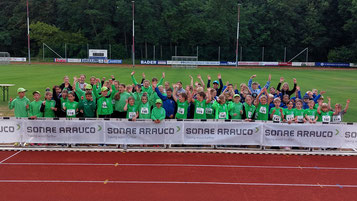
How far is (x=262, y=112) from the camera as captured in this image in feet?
31.8

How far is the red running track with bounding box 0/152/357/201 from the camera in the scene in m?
6.57

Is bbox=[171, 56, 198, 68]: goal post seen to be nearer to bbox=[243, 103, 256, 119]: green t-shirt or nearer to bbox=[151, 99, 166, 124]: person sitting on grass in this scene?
bbox=[243, 103, 256, 119]: green t-shirt

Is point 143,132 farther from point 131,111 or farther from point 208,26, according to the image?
point 208,26

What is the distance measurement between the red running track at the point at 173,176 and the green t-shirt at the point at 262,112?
1.38m

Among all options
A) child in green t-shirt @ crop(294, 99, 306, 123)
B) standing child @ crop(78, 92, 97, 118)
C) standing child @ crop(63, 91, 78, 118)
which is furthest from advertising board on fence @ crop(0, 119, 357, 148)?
standing child @ crop(78, 92, 97, 118)

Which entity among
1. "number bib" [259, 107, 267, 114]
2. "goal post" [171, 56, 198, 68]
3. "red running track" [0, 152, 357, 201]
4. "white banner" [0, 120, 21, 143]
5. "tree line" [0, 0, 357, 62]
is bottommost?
"red running track" [0, 152, 357, 201]

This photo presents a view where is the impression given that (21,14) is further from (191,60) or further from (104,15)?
(191,60)

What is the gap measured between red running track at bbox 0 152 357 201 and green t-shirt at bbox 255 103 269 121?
1384mm

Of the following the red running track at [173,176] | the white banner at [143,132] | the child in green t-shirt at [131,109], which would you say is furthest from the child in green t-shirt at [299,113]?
the child in green t-shirt at [131,109]

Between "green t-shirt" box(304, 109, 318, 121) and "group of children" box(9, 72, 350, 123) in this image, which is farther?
"green t-shirt" box(304, 109, 318, 121)

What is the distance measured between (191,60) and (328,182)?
4372 cm

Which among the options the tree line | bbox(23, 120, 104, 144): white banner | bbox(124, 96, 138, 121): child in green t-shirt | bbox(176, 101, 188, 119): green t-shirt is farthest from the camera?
the tree line

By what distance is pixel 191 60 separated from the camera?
1971 inches

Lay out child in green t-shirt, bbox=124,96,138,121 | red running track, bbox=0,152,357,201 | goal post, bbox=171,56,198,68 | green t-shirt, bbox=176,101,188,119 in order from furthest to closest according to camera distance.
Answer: goal post, bbox=171,56,198,68, green t-shirt, bbox=176,101,188,119, child in green t-shirt, bbox=124,96,138,121, red running track, bbox=0,152,357,201
